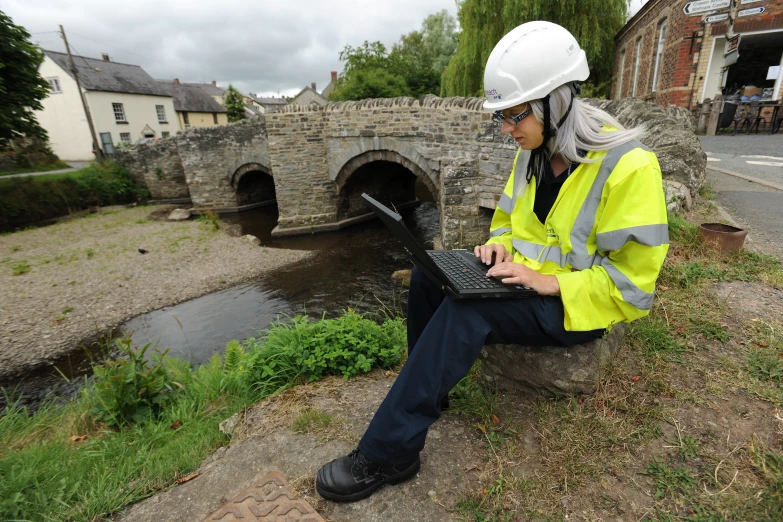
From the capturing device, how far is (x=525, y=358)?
6.43 ft

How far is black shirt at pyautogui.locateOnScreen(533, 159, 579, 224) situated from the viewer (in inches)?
71.2

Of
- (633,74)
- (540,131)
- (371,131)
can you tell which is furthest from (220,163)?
(633,74)

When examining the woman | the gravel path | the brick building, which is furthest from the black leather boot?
the brick building

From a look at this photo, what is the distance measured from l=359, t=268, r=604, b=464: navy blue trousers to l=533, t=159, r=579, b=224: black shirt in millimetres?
476

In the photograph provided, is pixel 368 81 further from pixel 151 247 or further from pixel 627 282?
pixel 627 282

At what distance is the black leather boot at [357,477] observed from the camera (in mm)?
1678

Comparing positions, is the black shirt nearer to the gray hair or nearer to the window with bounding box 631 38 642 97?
the gray hair

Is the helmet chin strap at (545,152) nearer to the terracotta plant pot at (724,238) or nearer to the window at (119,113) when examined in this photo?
the terracotta plant pot at (724,238)

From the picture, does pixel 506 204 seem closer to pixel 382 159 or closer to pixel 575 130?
pixel 575 130

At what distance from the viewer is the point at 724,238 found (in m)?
3.24

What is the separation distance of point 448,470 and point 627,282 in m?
1.11

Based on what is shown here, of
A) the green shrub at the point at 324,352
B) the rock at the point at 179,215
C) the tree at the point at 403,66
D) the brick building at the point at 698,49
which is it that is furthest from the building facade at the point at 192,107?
the green shrub at the point at 324,352

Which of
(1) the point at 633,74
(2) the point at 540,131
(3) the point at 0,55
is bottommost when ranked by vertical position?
(2) the point at 540,131

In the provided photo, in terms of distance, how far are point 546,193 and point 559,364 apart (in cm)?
81
